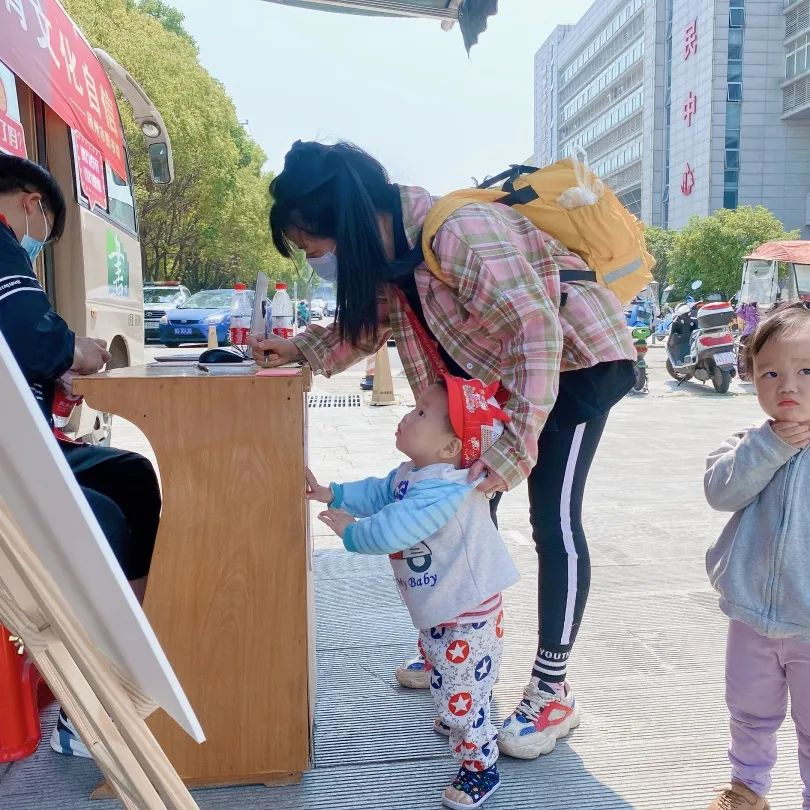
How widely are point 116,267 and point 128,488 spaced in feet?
10.1

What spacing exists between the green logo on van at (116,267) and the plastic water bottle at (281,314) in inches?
65.8

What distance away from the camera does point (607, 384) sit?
2211 mm

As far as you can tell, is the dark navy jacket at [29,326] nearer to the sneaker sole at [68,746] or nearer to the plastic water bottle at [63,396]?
the plastic water bottle at [63,396]

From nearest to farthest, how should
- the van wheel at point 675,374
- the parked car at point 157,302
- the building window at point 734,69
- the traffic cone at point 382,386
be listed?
the traffic cone at point 382,386 < the van wheel at point 675,374 < the parked car at point 157,302 < the building window at point 734,69

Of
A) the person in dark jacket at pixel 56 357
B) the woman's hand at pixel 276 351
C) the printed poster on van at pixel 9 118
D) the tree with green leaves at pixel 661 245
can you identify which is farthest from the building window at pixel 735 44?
the person in dark jacket at pixel 56 357

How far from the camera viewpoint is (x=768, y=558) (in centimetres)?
182

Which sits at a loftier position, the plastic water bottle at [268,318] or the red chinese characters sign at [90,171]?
the red chinese characters sign at [90,171]

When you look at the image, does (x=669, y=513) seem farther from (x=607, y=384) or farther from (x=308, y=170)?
(x=308, y=170)

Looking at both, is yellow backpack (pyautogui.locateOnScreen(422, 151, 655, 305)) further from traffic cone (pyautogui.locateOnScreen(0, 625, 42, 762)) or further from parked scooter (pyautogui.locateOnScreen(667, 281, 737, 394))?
parked scooter (pyautogui.locateOnScreen(667, 281, 737, 394))

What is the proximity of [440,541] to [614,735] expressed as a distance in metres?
0.91

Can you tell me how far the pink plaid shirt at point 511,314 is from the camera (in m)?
1.96

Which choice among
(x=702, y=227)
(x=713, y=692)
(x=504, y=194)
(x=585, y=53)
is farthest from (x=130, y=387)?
(x=585, y=53)

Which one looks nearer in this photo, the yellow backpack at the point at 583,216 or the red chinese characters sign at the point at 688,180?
the yellow backpack at the point at 583,216

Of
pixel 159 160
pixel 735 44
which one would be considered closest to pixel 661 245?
pixel 735 44
